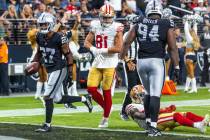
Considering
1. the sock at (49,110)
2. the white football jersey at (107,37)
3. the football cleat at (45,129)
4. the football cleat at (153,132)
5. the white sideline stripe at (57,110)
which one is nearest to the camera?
the football cleat at (153,132)

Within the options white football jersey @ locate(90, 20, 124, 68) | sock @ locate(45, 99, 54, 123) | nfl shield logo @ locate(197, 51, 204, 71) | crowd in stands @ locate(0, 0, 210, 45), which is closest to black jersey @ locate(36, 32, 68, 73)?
sock @ locate(45, 99, 54, 123)

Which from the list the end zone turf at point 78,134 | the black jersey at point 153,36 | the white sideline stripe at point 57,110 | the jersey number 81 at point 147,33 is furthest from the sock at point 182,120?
the white sideline stripe at point 57,110

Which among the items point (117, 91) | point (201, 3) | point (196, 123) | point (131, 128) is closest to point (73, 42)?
point (117, 91)

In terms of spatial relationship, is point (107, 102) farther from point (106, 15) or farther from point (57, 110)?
point (57, 110)

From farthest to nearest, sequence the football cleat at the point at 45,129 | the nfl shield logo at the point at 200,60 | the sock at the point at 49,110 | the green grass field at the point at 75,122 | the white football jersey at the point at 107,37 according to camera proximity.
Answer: the nfl shield logo at the point at 200,60 < the white football jersey at the point at 107,37 < the sock at the point at 49,110 < the football cleat at the point at 45,129 < the green grass field at the point at 75,122

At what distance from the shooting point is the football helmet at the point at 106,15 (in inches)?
Result: 555

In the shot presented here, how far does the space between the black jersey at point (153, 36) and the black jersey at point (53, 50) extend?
1.49 m

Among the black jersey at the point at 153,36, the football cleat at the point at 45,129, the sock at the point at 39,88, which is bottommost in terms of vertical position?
the sock at the point at 39,88

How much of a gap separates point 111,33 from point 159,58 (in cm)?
210

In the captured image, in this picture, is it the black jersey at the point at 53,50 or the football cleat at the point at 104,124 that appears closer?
the black jersey at the point at 53,50

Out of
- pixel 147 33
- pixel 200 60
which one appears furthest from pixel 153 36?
pixel 200 60

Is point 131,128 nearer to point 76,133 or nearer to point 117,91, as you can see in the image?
point 76,133

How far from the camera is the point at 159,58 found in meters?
12.4

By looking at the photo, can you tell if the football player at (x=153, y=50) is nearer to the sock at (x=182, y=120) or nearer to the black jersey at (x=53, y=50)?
the sock at (x=182, y=120)
